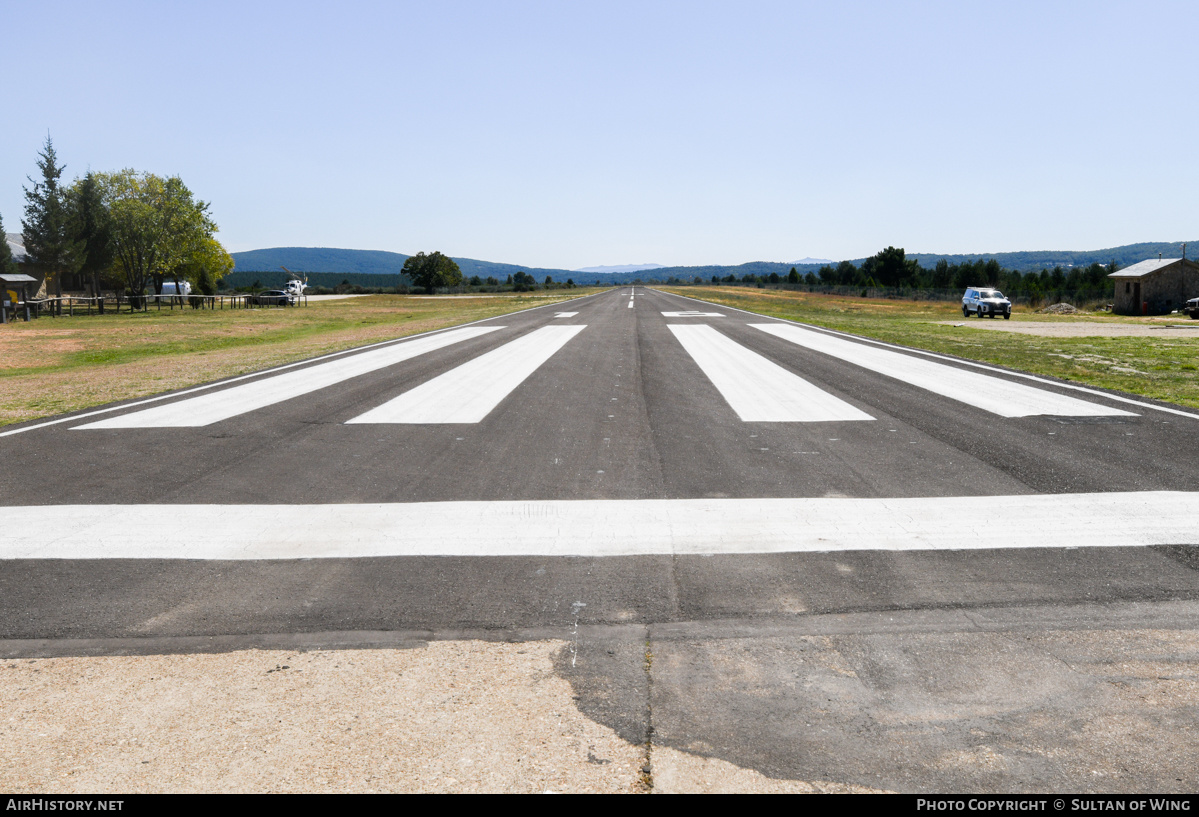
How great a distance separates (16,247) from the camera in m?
63.3

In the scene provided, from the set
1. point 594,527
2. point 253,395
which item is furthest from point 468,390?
point 594,527

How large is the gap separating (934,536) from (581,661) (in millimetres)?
2451

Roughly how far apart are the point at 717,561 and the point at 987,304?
37781mm

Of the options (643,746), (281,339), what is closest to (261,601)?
(643,746)

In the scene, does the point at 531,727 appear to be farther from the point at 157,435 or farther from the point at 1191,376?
the point at 1191,376

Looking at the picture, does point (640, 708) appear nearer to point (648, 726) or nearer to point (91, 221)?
point (648, 726)

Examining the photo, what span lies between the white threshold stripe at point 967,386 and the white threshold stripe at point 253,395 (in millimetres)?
8223

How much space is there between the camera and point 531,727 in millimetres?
2508

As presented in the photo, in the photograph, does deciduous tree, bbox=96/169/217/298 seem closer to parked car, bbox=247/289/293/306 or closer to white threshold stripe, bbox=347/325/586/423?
Result: parked car, bbox=247/289/293/306

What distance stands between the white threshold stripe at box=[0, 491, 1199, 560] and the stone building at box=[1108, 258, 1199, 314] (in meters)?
46.5

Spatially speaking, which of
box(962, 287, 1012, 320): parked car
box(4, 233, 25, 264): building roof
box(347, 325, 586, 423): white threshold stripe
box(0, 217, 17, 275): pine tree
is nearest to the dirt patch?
box(347, 325, 586, 423): white threshold stripe

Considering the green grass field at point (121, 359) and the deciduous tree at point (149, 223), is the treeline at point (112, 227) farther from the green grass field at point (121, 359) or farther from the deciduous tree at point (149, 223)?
the green grass field at point (121, 359)

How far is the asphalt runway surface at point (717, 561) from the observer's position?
2.57m
